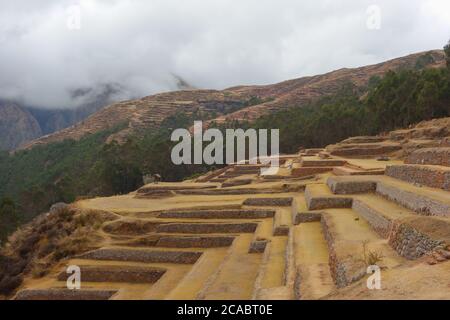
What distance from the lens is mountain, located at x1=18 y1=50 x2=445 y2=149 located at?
323 ft

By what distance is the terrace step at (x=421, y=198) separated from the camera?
9430 millimetres

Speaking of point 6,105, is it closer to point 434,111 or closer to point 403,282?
point 434,111

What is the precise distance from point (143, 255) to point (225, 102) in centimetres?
10463

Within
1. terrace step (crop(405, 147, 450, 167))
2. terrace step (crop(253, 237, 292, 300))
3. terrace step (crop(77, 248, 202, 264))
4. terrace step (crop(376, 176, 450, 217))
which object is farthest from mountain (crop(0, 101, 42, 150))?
terrace step (crop(376, 176, 450, 217))

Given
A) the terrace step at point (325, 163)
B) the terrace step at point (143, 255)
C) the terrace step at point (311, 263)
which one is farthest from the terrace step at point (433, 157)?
the terrace step at point (143, 255)

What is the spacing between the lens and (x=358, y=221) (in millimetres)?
12352

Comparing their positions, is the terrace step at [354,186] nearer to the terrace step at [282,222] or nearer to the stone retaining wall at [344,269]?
the terrace step at [282,222]

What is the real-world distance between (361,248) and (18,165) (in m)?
85.2

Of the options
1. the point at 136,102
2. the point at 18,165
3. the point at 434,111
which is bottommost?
the point at 18,165

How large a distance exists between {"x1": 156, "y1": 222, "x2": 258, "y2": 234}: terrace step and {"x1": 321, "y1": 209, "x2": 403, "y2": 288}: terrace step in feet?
17.5

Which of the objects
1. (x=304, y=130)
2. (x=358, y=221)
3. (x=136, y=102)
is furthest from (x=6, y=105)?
(x=358, y=221)

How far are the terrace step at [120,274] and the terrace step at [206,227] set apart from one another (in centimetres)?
266

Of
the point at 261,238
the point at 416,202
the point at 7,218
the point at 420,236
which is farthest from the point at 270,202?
the point at 7,218

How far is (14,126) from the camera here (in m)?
182
